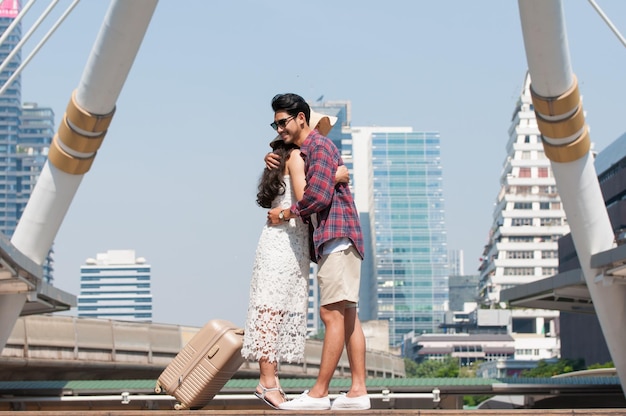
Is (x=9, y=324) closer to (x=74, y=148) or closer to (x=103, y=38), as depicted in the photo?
(x=74, y=148)

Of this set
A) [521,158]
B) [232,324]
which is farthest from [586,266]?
[521,158]

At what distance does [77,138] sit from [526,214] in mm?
153093

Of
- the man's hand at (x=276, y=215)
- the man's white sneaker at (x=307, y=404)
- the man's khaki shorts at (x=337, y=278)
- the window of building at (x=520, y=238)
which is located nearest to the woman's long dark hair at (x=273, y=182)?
the man's hand at (x=276, y=215)

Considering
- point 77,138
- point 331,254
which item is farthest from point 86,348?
point 331,254

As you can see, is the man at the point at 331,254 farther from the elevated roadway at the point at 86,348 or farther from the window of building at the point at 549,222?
the window of building at the point at 549,222

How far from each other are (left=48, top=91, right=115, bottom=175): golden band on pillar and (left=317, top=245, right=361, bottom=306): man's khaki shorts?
35.9 ft

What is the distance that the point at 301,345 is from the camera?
9680 millimetres

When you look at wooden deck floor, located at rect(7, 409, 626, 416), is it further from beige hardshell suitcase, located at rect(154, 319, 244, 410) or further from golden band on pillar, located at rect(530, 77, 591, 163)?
golden band on pillar, located at rect(530, 77, 591, 163)

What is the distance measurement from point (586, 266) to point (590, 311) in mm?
9659

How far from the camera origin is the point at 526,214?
17012 cm

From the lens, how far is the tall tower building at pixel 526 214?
168m

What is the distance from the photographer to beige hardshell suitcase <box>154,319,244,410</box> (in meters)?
9.65

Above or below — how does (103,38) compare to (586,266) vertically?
above

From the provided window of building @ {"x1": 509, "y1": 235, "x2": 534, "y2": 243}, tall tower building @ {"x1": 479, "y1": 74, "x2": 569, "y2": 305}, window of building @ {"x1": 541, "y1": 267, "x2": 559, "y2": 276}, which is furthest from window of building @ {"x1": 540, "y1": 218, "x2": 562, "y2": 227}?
window of building @ {"x1": 541, "y1": 267, "x2": 559, "y2": 276}
